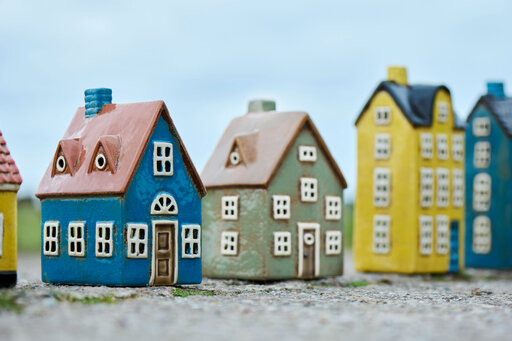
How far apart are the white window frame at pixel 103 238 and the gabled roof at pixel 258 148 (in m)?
5.90

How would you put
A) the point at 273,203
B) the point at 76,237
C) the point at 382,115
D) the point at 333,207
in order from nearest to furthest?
the point at 76,237 → the point at 273,203 → the point at 333,207 → the point at 382,115

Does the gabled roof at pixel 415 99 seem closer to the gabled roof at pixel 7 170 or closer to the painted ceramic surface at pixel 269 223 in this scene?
the painted ceramic surface at pixel 269 223

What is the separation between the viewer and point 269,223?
28469 mm

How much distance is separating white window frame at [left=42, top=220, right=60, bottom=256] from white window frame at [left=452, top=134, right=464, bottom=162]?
15587 millimetres

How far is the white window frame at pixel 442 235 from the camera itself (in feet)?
113

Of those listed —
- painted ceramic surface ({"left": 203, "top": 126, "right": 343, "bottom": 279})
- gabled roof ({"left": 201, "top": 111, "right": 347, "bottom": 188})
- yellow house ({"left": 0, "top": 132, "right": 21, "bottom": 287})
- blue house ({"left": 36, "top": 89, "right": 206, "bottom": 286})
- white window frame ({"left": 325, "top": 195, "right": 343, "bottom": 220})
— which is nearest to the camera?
yellow house ({"left": 0, "top": 132, "right": 21, "bottom": 287})

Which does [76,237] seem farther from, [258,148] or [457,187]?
[457,187]

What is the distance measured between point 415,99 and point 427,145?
168 centimetres

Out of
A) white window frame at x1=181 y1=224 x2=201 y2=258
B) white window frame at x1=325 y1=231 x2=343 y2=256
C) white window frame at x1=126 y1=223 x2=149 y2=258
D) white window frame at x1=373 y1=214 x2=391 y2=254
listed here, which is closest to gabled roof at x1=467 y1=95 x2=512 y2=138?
white window frame at x1=373 y1=214 x2=391 y2=254

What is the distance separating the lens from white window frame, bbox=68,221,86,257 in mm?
24375

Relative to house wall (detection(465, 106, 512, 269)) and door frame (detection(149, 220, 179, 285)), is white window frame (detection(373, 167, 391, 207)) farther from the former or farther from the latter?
door frame (detection(149, 220, 179, 285))

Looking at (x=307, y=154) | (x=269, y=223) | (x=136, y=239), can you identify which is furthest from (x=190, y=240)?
(x=307, y=154)

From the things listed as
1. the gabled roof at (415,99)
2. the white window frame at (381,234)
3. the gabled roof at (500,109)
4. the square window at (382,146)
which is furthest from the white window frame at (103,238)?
the gabled roof at (500,109)

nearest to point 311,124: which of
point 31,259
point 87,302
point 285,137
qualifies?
point 285,137
